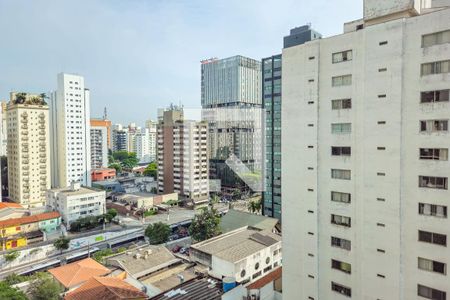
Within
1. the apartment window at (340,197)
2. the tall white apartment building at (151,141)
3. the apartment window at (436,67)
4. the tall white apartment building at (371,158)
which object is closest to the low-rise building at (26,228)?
the tall white apartment building at (371,158)

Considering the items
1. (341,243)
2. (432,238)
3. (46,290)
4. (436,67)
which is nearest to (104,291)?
(46,290)

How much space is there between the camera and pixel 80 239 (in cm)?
3872

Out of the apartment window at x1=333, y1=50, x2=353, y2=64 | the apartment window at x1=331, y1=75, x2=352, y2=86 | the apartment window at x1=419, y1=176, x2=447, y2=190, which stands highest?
the apartment window at x1=333, y1=50, x2=353, y2=64

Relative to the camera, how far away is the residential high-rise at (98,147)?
3623 inches

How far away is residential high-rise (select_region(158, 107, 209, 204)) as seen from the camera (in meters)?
58.3

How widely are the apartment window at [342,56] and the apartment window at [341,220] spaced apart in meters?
6.74

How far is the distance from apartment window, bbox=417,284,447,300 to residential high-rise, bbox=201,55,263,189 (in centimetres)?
4356

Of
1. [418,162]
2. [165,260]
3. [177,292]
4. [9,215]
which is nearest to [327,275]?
[418,162]

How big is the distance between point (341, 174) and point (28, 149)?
54.7 m

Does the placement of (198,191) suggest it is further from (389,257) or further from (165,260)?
(389,257)

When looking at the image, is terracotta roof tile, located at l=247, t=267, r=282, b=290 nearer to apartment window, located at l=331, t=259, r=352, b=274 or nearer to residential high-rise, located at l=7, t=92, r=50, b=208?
apartment window, located at l=331, t=259, r=352, b=274

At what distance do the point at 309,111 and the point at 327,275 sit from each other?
294 inches

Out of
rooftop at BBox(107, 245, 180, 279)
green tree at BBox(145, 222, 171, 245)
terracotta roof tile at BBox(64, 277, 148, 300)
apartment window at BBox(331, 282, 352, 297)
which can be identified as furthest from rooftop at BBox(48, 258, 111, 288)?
apartment window at BBox(331, 282, 352, 297)

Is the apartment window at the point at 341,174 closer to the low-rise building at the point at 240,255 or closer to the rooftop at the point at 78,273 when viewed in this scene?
the low-rise building at the point at 240,255
